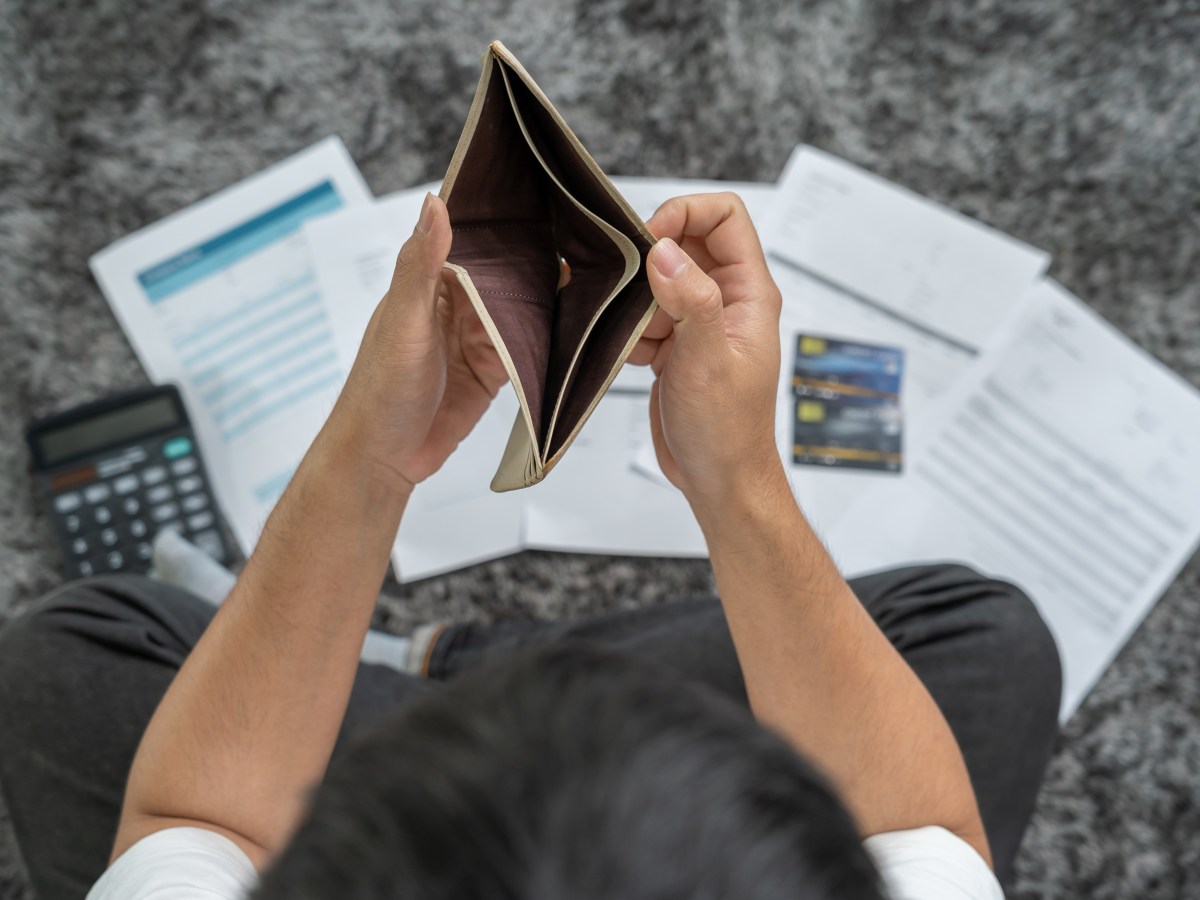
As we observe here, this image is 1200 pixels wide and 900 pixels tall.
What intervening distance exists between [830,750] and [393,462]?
0.33 m

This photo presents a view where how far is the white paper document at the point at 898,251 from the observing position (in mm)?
878

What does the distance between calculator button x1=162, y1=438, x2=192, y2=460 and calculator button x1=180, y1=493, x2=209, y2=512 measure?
43 mm

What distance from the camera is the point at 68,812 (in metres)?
0.63

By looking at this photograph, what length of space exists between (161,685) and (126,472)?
29 centimetres

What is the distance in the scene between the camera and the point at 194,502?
2.76 ft

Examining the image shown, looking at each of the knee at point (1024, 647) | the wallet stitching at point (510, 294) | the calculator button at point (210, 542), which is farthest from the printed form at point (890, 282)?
the calculator button at point (210, 542)

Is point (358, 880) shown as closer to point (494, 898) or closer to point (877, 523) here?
point (494, 898)

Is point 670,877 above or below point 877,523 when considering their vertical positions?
above

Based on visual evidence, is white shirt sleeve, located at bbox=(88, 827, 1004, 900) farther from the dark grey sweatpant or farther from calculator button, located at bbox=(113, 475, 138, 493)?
calculator button, located at bbox=(113, 475, 138, 493)

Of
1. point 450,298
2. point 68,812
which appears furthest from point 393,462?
point 68,812

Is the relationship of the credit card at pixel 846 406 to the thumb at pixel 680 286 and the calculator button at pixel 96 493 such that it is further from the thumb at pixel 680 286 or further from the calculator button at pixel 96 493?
the calculator button at pixel 96 493

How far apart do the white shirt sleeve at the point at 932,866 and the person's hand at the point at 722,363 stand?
0.76ft

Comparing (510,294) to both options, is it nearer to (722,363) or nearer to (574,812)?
(722,363)

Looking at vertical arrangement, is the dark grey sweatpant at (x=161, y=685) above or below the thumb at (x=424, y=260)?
below
